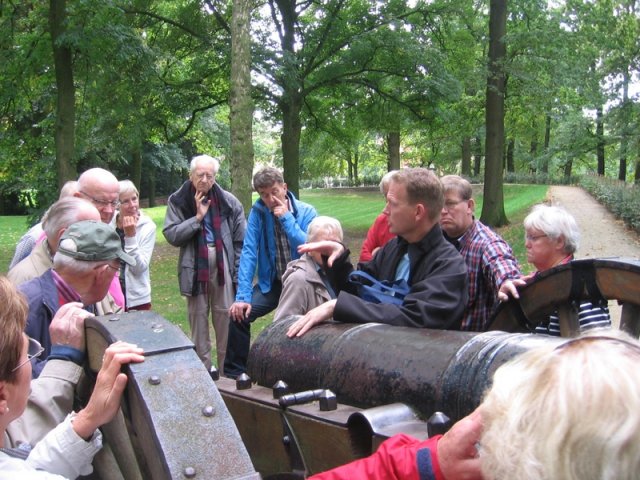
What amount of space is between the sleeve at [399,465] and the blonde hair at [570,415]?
290 mm

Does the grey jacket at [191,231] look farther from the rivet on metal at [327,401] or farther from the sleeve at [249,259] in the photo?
the rivet on metal at [327,401]

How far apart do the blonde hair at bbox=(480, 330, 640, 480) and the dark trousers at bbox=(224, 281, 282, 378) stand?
3.88 m

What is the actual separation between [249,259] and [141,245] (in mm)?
803

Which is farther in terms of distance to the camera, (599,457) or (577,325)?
(577,325)

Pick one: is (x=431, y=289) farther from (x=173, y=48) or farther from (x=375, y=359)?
(x=173, y=48)

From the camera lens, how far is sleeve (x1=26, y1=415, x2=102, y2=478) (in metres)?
1.63

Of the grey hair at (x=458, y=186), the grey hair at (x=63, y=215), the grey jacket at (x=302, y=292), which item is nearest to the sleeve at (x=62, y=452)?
the grey hair at (x=63, y=215)

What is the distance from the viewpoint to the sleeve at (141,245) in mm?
4848

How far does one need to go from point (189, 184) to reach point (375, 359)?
143 inches

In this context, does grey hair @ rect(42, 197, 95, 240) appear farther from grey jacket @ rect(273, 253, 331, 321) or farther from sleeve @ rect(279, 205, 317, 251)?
sleeve @ rect(279, 205, 317, 251)

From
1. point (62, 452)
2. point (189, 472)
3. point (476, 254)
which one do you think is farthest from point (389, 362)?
point (476, 254)

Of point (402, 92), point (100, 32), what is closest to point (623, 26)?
point (402, 92)

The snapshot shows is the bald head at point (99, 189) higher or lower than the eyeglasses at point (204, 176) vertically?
lower

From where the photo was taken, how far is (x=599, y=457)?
2.80 ft
